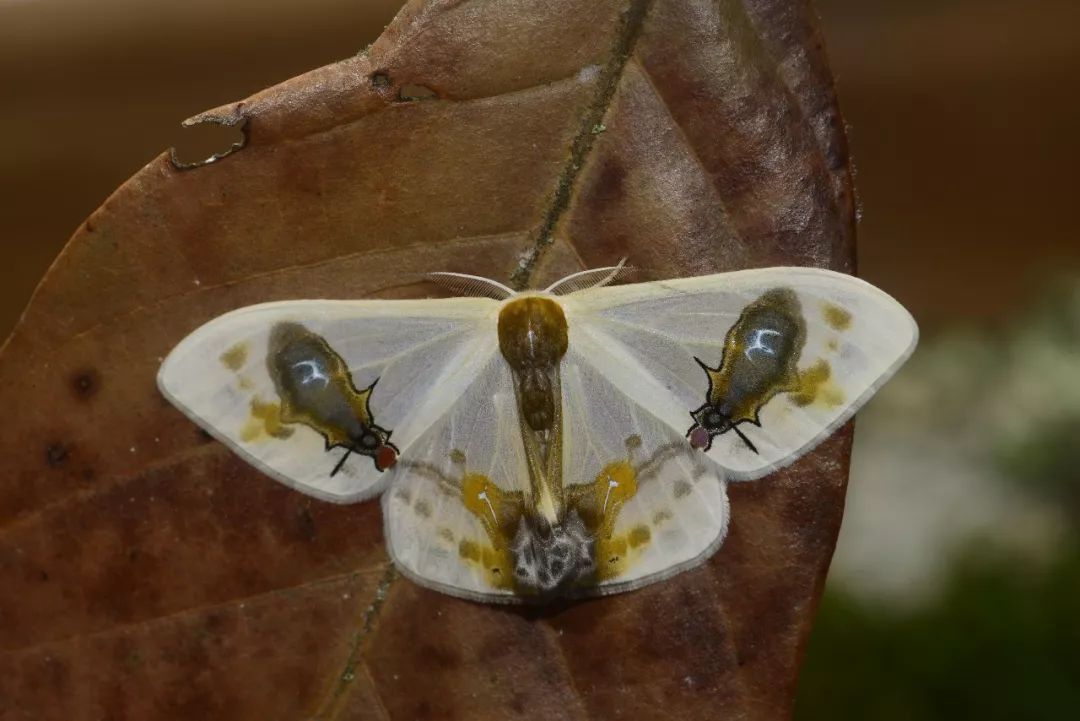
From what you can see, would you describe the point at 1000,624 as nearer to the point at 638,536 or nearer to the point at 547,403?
the point at 638,536

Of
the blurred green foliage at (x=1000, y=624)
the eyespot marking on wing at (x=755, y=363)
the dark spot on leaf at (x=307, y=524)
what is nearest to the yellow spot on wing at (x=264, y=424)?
the dark spot on leaf at (x=307, y=524)

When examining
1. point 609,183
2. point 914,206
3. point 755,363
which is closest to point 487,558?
point 755,363

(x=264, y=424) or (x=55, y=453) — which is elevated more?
(x=264, y=424)

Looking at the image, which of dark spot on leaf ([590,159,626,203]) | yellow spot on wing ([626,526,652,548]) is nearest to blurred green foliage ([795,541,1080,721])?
yellow spot on wing ([626,526,652,548])

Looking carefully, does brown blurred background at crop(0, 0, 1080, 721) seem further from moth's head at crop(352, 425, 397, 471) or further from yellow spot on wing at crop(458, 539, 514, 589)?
moth's head at crop(352, 425, 397, 471)

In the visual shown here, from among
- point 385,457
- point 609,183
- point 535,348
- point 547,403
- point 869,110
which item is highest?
point 609,183

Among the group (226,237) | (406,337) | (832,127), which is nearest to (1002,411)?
(832,127)

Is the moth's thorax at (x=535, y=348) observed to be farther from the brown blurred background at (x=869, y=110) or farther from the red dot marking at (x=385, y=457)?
the brown blurred background at (x=869, y=110)
